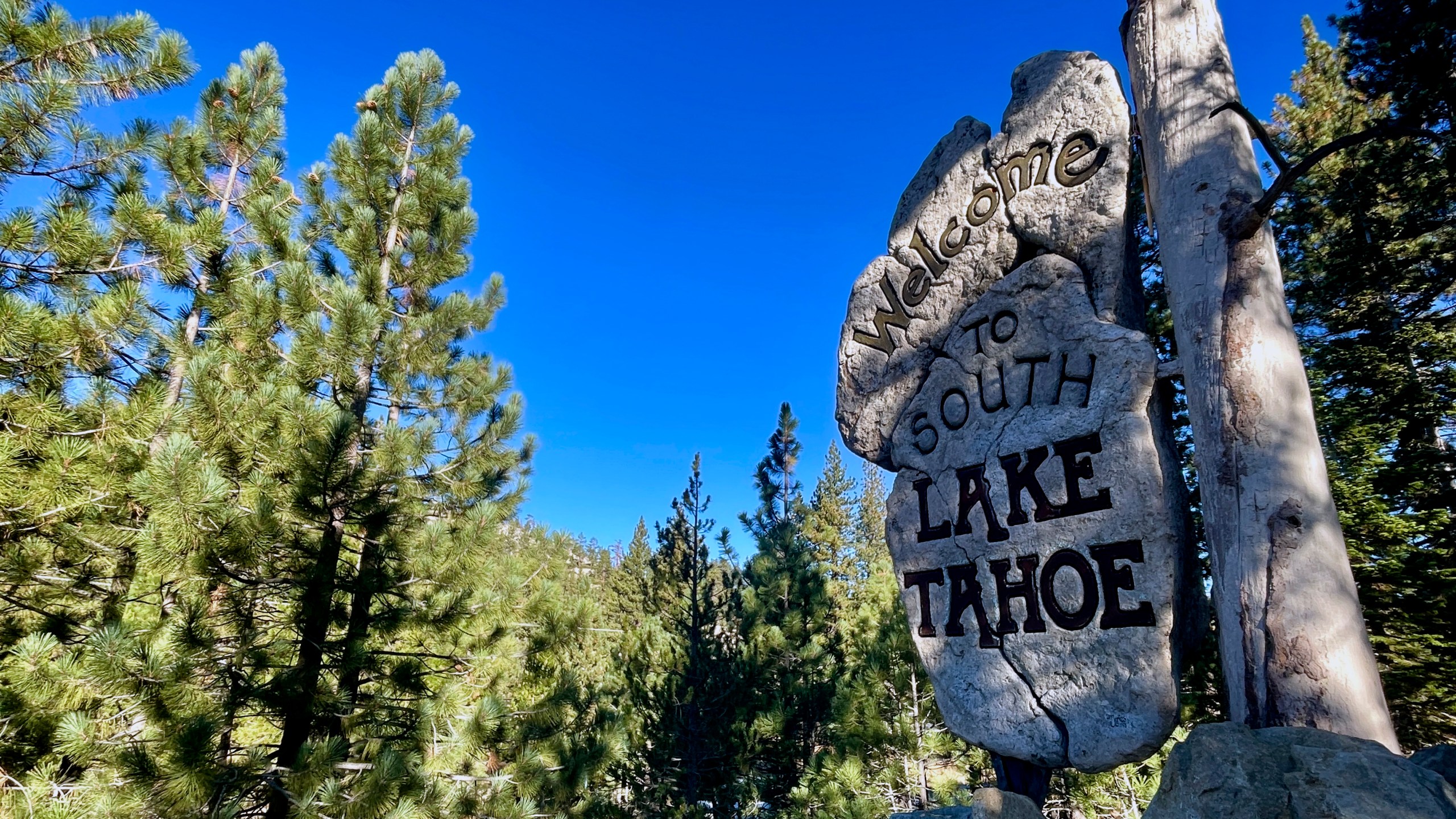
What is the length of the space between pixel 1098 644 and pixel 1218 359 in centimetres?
114

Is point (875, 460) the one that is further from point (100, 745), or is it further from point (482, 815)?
point (100, 745)

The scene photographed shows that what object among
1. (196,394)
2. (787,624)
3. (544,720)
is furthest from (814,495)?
(196,394)

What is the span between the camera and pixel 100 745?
285 cm

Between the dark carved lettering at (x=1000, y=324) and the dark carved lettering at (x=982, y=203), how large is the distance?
56 cm

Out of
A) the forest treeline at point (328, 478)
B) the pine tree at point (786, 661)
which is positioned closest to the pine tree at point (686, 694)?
the pine tree at point (786, 661)

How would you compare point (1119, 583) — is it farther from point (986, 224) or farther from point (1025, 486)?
point (986, 224)

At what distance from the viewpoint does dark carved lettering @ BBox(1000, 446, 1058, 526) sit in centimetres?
255

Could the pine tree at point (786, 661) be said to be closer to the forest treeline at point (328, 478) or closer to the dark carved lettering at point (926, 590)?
the forest treeline at point (328, 478)

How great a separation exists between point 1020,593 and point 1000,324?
1246mm

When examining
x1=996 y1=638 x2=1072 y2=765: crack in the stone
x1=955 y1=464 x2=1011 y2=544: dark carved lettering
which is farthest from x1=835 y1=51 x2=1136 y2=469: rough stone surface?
x1=996 y1=638 x2=1072 y2=765: crack in the stone

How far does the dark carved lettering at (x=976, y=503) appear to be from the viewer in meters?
2.69

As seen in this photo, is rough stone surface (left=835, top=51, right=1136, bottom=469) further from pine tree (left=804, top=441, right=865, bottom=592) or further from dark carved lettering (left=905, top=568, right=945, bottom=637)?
pine tree (left=804, top=441, right=865, bottom=592)

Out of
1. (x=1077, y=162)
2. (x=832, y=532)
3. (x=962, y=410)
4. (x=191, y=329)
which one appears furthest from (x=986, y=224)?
(x=832, y=532)

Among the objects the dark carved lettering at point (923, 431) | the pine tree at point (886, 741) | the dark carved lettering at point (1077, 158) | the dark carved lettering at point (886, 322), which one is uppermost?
the dark carved lettering at point (1077, 158)
